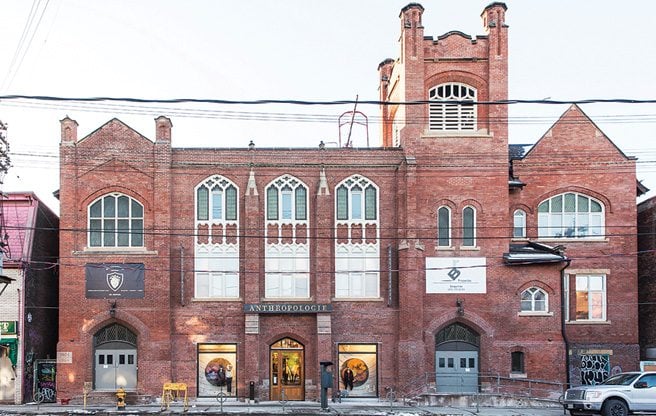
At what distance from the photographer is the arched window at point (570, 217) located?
3872 centimetres

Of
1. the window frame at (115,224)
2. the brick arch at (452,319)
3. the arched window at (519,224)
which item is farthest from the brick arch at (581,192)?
the window frame at (115,224)

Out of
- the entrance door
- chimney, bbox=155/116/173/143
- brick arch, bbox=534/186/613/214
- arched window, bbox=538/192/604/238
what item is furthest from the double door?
brick arch, bbox=534/186/613/214

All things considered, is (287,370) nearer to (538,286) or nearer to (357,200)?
(357,200)

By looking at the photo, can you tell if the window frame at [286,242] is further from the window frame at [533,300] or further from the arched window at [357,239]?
the window frame at [533,300]

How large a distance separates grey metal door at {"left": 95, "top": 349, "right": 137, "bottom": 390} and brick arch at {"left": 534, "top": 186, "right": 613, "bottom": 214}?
18723mm

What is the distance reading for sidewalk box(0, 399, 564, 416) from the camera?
32469 millimetres

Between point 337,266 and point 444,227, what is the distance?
4840 millimetres

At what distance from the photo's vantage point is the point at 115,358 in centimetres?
3691

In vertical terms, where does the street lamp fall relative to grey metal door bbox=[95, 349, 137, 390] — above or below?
above

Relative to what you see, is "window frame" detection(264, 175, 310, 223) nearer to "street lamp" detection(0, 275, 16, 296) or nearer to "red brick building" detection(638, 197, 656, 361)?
"street lamp" detection(0, 275, 16, 296)

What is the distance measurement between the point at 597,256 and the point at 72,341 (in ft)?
74.1

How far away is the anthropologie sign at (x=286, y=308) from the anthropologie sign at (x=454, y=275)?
14.7 feet

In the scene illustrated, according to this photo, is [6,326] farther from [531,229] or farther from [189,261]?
[531,229]

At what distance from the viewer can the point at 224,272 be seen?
123 ft
